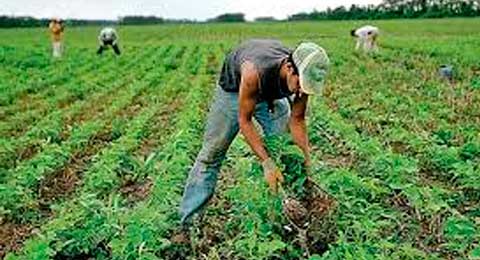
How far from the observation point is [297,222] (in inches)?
218

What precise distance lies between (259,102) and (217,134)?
20.8 inches

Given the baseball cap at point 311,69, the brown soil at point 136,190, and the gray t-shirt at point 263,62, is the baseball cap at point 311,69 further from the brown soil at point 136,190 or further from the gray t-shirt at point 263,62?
the brown soil at point 136,190

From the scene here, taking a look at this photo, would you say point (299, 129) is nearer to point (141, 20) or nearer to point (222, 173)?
point (222, 173)

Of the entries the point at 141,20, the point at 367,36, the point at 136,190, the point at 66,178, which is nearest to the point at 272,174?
the point at 136,190

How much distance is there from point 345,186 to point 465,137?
3881 mm

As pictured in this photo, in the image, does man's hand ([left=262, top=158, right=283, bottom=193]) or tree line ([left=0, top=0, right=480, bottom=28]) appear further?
→ tree line ([left=0, top=0, right=480, bottom=28])

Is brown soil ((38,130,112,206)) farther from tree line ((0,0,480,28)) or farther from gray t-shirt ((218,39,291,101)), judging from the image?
tree line ((0,0,480,28))

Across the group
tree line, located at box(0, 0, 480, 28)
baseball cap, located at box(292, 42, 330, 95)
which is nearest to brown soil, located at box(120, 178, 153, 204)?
baseball cap, located at box(292, 42, 330, 95)

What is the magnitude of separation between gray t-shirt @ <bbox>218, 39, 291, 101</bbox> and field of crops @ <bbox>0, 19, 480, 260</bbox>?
64 cm

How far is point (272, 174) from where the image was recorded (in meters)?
5.25

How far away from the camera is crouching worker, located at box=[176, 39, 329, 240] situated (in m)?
5.03

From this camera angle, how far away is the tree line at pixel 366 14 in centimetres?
6981

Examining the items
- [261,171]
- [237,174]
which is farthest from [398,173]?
[237,174]

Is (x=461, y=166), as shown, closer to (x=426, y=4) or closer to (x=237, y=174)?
(x=237, y=174)
